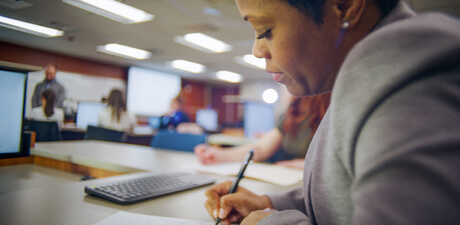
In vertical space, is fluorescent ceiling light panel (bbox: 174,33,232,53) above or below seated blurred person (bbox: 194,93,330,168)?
above

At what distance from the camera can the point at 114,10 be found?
1.84 ft

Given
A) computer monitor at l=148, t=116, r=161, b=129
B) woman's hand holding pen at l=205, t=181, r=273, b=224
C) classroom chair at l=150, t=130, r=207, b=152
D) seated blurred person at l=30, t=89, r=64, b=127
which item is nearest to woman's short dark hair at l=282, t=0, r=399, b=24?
woman's hand holding pen at l=205, t=181, r=273, b=224

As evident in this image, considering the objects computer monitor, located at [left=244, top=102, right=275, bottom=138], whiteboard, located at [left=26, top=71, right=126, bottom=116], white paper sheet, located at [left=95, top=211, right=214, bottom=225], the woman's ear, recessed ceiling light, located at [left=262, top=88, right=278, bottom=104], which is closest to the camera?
the woman's ear

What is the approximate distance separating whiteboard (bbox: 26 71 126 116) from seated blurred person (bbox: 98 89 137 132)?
46 mm

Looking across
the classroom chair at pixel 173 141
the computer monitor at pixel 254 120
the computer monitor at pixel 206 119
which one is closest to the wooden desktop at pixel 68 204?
the classroom chair at pixel 173 141

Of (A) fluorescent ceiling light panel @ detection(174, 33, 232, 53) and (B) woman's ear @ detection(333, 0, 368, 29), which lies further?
(A) fluorescent ceiling light panel @ detection(174, 33, 232, 53)

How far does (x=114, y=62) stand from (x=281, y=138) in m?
1.05

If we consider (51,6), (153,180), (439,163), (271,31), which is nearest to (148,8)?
(51,6)

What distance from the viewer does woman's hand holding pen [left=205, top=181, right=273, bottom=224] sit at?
0.53m

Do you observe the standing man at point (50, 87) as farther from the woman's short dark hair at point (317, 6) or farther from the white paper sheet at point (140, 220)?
the woman's short dark hair at point (317, 6)

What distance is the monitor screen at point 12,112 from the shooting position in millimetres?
526

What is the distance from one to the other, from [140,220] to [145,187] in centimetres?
19

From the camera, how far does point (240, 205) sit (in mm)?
537

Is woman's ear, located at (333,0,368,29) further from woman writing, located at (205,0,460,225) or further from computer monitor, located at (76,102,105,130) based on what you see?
computer monitor, located at (76,102,105,130)
